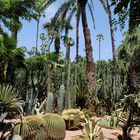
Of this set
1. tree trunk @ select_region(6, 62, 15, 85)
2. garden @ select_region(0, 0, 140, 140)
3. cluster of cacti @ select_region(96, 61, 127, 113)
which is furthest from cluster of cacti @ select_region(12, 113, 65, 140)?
cluster of cacti @ select_region(96, 61, 127, 113)

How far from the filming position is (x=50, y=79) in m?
21.8

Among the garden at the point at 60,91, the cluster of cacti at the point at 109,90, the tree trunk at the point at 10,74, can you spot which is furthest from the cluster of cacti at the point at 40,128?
the cluster of cacti at the point at 109,90

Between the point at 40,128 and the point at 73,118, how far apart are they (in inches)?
172

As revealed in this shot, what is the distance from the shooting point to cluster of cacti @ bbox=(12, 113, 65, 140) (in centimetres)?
1075

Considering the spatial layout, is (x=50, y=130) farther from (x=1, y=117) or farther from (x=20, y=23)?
(x=20, y=23)

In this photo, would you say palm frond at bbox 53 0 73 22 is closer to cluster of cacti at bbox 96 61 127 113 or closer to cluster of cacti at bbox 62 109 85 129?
cluster of cacti at bbox 96 61 127 113

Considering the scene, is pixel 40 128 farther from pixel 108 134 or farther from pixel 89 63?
pixel 89 63

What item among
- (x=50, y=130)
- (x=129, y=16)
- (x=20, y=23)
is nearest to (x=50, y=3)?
(x=20, y=23)

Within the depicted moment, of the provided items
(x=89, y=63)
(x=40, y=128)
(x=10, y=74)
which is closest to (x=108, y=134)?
(x=40, y=128)

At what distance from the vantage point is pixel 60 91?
57.9ft

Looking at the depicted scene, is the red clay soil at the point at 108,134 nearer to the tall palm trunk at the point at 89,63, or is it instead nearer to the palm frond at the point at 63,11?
the tall palm trunk at the point at 89,63

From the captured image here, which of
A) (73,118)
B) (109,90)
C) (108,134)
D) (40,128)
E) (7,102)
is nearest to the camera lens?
(7,102)

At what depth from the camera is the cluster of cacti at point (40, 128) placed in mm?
10750

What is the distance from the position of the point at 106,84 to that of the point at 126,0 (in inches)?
838
